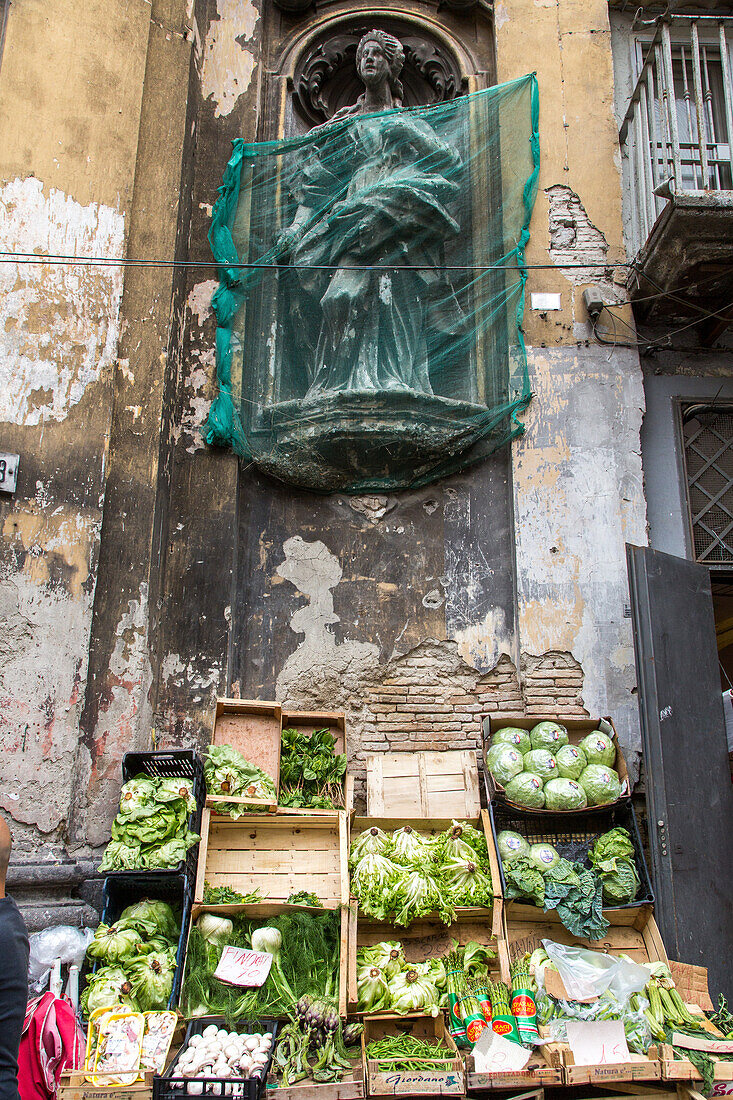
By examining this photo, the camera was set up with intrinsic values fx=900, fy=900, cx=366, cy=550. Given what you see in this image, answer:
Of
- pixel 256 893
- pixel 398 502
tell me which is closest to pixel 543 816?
pixel 256 893

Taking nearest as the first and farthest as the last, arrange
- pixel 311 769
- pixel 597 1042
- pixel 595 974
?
pixel 597 1042, pixel 595 974, pixel 311 769

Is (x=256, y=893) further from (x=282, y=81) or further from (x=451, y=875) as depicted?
(x=282, y=81)

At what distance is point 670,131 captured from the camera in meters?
6.11

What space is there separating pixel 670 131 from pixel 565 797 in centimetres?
447

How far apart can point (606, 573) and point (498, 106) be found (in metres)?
3.64

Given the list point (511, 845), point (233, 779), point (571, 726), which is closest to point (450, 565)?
point (571, 726)

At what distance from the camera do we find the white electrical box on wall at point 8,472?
5.60m

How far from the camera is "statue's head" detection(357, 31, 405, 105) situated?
699 cm

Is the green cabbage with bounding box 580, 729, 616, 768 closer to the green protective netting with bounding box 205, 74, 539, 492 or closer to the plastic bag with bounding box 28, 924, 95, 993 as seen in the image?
the green protective netting with bounding box 205, 74, 539, 492

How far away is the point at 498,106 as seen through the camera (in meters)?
6.80

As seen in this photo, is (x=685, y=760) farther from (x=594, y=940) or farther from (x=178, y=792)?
(x=178, y=792)

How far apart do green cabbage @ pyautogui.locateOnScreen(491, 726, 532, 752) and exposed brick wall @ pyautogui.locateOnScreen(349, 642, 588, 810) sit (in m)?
0.48

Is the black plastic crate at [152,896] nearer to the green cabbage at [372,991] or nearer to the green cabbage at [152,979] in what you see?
the green cabbage at [152,979]

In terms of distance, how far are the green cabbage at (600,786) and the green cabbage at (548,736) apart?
27cm
